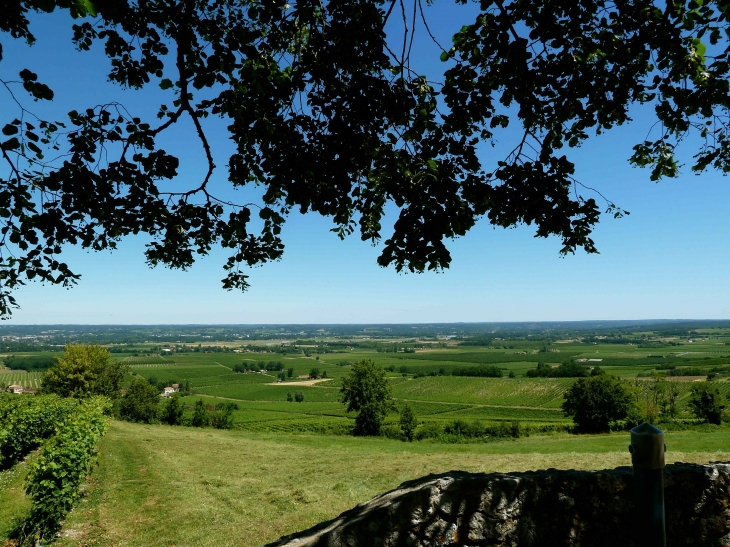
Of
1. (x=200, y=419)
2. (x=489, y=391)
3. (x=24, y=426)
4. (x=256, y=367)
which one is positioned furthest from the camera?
(x=256, y=367)

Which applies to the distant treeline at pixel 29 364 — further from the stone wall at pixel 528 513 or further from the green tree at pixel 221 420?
the stone wall at pixel 528 513

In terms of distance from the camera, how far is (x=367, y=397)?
4772cm

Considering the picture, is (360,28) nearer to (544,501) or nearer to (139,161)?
(139,161)

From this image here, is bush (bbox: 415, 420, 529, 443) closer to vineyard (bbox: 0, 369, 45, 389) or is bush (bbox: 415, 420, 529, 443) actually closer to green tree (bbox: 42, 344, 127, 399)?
green tree (bbox: 42, 344, 127, 399)

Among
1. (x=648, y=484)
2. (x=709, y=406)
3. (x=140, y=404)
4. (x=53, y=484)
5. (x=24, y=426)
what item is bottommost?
(x=140, y=404)

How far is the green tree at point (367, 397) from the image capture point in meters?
47.2

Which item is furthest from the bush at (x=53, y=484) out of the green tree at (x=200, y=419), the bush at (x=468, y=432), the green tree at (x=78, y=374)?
the green tree at (x=200, y=419)

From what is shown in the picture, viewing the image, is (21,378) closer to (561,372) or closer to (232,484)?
(232,484)

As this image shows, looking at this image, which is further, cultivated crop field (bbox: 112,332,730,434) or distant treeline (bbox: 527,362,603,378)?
distant treeline (bbox: 527,362,603,378)

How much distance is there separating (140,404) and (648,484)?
59.8 meters

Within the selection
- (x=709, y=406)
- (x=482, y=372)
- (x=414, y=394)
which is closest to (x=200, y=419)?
(x=414, y=394)

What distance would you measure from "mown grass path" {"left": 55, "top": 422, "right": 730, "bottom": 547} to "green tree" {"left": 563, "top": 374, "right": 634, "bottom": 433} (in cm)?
2010

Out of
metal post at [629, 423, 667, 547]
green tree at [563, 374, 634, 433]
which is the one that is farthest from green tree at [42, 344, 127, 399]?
green tree at [563, 374, 634, 433]

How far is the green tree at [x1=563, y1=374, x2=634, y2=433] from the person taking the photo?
44.1 m
